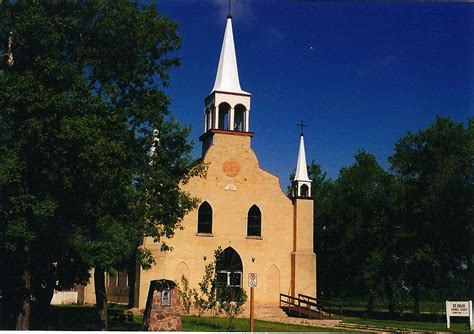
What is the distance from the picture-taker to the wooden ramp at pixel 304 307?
32.1m

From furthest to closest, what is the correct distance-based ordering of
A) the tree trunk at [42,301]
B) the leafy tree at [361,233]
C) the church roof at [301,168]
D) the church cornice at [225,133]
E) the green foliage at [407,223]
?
1. the leafy tree at [361,233]
2. the church roof at [301,168]
3. the church cornice at [225,133]
4. the green foliage at [407,223]
5. the tree trunk at [42,301]

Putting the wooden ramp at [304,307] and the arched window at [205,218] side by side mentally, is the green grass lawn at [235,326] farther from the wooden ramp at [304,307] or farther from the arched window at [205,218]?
the arched window at [205,218]

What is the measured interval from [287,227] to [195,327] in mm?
11401

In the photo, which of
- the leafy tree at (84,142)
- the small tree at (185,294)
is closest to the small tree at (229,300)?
the small tree at (185,294)

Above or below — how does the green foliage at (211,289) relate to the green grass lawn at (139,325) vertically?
above

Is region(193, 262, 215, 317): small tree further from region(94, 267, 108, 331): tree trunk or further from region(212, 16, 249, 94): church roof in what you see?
region(212, 16, 249, 94): church roof

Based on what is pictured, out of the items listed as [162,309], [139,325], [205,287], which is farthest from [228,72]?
[162,309]

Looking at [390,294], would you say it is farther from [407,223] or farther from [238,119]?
[238,119]

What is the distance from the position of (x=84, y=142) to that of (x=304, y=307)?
18.0 meters

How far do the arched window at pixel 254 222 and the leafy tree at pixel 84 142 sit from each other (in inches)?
474

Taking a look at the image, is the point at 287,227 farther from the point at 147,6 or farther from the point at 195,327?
the point at 147,6

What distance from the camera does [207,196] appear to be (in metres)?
33.4

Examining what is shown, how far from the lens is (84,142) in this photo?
60.5 feet

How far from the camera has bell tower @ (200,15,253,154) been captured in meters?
32.9
